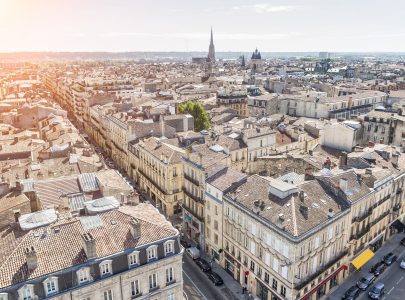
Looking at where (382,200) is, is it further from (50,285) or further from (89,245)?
(50,285)

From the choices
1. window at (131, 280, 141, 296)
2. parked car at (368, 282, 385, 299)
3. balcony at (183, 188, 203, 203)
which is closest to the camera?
window at (131, 280, 141, 296)

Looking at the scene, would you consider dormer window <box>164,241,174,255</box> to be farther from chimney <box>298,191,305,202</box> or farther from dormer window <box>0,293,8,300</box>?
chimney <box>298,191,305,202</box>

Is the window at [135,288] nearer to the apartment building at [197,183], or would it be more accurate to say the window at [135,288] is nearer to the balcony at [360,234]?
the apartment building at [197,183]

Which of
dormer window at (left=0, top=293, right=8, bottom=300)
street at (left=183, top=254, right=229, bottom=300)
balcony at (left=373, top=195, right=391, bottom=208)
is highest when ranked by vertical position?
dormer window at (left=0, top=293, right=8, bottom=300)

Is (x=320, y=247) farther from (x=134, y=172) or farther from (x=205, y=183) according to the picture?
(x=134, y=172)

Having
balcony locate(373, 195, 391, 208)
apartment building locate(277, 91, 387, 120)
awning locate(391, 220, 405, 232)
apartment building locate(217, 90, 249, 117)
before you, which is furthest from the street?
A: apartment building locate(217, 90, 249, 117)
